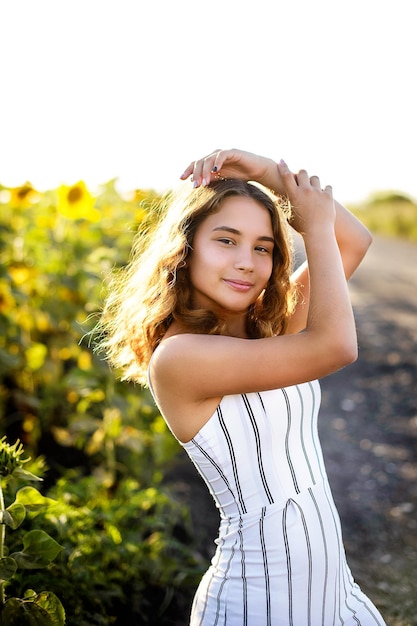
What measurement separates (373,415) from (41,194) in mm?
2266

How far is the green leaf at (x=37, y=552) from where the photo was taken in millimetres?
1592

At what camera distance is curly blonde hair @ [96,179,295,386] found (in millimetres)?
1786

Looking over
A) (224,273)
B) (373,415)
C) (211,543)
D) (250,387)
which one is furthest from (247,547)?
(373,415)

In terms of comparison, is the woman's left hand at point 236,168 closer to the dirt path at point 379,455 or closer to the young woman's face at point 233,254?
the young woman's face at point 233,254

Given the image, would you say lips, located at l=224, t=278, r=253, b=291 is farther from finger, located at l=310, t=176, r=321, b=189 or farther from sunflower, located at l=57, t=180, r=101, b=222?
sunflower, located at l=57, t=180, r=101, b=222

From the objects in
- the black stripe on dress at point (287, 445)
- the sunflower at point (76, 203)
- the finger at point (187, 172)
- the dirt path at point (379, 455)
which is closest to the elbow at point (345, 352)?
the black stripe on dress at point (287, 445)

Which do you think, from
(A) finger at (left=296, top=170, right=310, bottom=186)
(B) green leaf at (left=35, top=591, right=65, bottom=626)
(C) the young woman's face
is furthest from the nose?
(B) green leaf at (left=35, top=591, right=65, bottom=626)

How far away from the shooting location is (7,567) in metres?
1.54

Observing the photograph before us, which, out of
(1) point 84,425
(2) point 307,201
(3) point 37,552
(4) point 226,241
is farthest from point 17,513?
(1) point 84,425

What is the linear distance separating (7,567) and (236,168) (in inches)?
40.0

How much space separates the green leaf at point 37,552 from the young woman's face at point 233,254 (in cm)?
63

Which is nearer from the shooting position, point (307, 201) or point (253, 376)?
point (253, 376)

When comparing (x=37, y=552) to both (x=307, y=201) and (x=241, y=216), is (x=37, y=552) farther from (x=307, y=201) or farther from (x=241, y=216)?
(x=307, y=201)

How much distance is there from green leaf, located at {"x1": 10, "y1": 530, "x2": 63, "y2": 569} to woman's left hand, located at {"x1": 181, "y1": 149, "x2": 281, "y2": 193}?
2.72 feet
